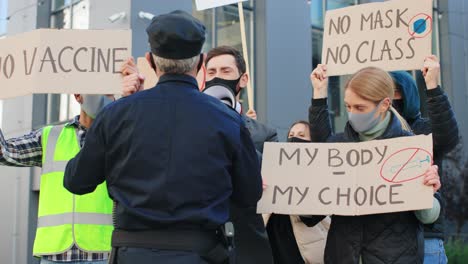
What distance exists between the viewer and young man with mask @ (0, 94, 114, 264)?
377 centimetres

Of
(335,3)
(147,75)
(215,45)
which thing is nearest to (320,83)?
(147,75)

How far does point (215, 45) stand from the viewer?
43.0 feet

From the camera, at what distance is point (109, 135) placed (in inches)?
102

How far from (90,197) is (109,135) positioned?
4.40 ft

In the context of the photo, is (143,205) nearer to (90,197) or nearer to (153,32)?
(153,32)

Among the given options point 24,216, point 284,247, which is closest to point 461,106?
point 24,216

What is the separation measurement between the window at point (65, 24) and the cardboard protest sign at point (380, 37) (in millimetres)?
9379

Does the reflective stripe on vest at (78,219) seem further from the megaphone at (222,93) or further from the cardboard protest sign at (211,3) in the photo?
the cardboard protest sign at (211,3)

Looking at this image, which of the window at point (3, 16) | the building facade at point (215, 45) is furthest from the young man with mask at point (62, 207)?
the window at point (3, 16)

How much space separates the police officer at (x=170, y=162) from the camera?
8.21ft

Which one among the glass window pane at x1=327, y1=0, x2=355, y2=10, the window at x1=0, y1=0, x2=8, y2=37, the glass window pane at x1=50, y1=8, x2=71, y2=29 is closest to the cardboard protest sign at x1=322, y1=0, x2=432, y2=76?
the glass window pane at x1=50, y1=8, x2=71, y2=29

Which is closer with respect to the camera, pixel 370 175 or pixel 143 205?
pixel 143 205

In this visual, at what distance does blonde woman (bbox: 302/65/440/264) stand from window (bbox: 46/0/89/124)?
10.1m

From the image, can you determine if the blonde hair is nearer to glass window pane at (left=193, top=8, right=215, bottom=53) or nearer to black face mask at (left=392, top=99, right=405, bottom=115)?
black face mask at (left=392, top=99, right=405, bottom=115)
